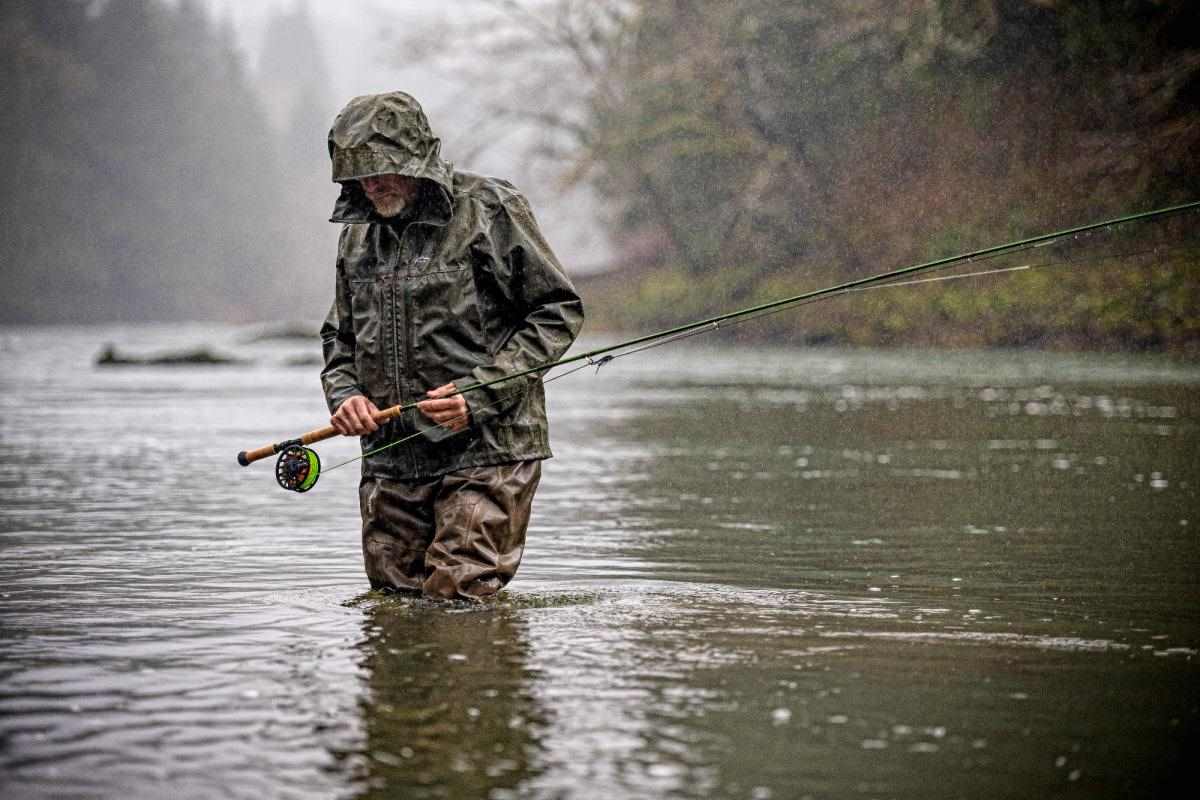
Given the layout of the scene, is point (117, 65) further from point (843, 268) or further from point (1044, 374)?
point (1044, 374)

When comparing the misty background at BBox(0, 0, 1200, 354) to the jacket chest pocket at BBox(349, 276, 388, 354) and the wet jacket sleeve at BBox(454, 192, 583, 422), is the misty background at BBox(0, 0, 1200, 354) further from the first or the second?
the jacket chest pocket at BBox(349, 276, 388, 354)

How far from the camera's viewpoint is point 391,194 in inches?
227

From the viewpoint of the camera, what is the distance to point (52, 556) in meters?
7.49

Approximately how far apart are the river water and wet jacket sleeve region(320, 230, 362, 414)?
2.43 feet

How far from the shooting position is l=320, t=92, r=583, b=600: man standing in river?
5.69 m

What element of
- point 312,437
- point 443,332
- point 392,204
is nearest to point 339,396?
point 312,437

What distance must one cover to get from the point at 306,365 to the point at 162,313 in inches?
2277

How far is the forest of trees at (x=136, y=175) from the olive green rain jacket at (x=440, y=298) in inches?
2713

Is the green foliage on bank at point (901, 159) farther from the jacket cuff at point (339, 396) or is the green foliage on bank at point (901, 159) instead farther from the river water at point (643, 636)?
the jacket cuff at point (339, 396)

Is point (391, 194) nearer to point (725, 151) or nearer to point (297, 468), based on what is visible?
point (297, 468)

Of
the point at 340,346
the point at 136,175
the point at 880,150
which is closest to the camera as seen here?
the point at 340,346

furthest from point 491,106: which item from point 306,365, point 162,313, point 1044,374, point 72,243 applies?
→ point 162,313

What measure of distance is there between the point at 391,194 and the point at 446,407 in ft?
2.40

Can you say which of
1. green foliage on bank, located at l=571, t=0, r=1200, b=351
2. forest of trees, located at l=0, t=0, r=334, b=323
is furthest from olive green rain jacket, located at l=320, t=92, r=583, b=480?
forest of trees, located at l=0, t=0, r=334, b=323
